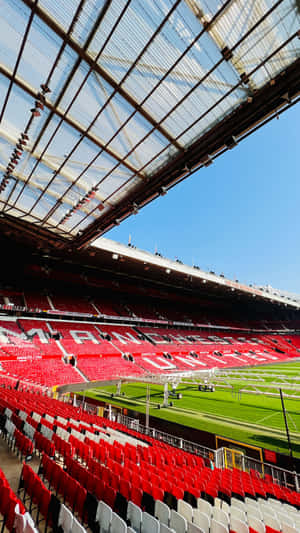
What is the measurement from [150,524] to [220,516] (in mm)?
1762

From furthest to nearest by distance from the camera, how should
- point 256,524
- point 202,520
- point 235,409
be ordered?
point 235,409, point 256,524, point 202,520

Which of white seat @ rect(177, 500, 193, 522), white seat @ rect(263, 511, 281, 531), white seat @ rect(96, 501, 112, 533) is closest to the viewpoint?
white seat @ rect(96, 501, 112, 533)

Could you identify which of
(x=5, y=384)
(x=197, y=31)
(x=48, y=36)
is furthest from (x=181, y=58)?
(x=5, y=384)

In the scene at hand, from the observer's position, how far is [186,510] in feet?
13.9

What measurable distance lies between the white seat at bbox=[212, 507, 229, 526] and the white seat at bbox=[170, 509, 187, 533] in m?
1.13

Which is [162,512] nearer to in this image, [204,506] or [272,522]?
[204,506]

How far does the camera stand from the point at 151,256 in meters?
25.3

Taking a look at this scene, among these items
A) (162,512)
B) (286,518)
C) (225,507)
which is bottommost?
(286,518)

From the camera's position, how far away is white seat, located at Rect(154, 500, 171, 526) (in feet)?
12.8

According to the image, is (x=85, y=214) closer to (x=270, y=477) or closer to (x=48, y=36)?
(x=48, y=36)

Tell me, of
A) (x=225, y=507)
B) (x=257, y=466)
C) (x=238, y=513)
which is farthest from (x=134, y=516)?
(x=257, y=466)

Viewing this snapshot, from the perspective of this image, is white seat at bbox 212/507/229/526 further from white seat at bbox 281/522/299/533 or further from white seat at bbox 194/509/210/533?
white seat at bbox 281/522/299/533

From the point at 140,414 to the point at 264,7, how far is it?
15877mm

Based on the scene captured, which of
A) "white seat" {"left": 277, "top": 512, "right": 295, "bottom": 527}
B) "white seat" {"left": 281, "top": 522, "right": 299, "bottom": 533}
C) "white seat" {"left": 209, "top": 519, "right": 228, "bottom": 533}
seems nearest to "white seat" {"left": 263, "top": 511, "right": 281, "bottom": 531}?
"white seat" {"left": 281, "top": 522, "right": 299, "bottom": 533}
